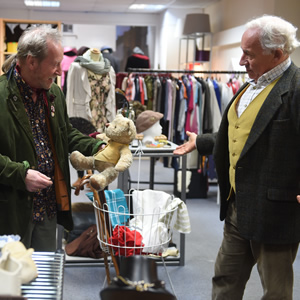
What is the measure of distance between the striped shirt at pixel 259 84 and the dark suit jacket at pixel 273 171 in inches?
1.2

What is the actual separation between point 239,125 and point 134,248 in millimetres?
743

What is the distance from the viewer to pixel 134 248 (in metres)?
2.30

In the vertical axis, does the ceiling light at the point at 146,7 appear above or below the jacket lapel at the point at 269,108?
above

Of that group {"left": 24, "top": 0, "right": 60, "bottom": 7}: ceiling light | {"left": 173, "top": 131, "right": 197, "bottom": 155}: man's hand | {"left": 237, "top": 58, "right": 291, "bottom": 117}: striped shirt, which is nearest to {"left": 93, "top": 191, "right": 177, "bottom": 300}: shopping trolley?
{"left": 173, "top": 131, "right": 197, "bottom": 155}: man's hand

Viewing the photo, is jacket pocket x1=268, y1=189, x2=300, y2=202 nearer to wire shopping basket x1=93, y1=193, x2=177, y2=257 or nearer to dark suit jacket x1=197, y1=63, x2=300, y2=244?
dark suit jacket x1=197, y1=63, x2=300, y2=244

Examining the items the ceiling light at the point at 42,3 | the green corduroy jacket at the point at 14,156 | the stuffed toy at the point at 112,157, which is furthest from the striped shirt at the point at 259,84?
the ceiling light at the point at 42,3

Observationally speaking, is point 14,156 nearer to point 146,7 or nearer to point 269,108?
point 269,108

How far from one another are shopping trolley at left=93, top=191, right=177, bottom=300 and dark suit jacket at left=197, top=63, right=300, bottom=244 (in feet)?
1.26

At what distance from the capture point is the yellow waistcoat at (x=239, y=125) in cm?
231

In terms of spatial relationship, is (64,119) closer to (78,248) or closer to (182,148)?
(182,148)

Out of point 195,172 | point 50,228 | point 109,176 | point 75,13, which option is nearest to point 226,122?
point 109,176

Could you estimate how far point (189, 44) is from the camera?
433 inches

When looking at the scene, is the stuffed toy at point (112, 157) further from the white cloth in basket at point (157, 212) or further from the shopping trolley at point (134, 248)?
the white cloth in basket at point (157, 212)

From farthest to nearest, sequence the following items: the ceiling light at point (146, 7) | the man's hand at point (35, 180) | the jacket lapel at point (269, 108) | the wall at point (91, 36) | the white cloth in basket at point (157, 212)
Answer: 1. the wall at point (91, 36)
2. the ceiling light at point (146, 7)
3. the white cloth in basket at point (157, 212)
4. the jacket lapel at point (269, 108)
5. the man's hand at point (35, 180)
